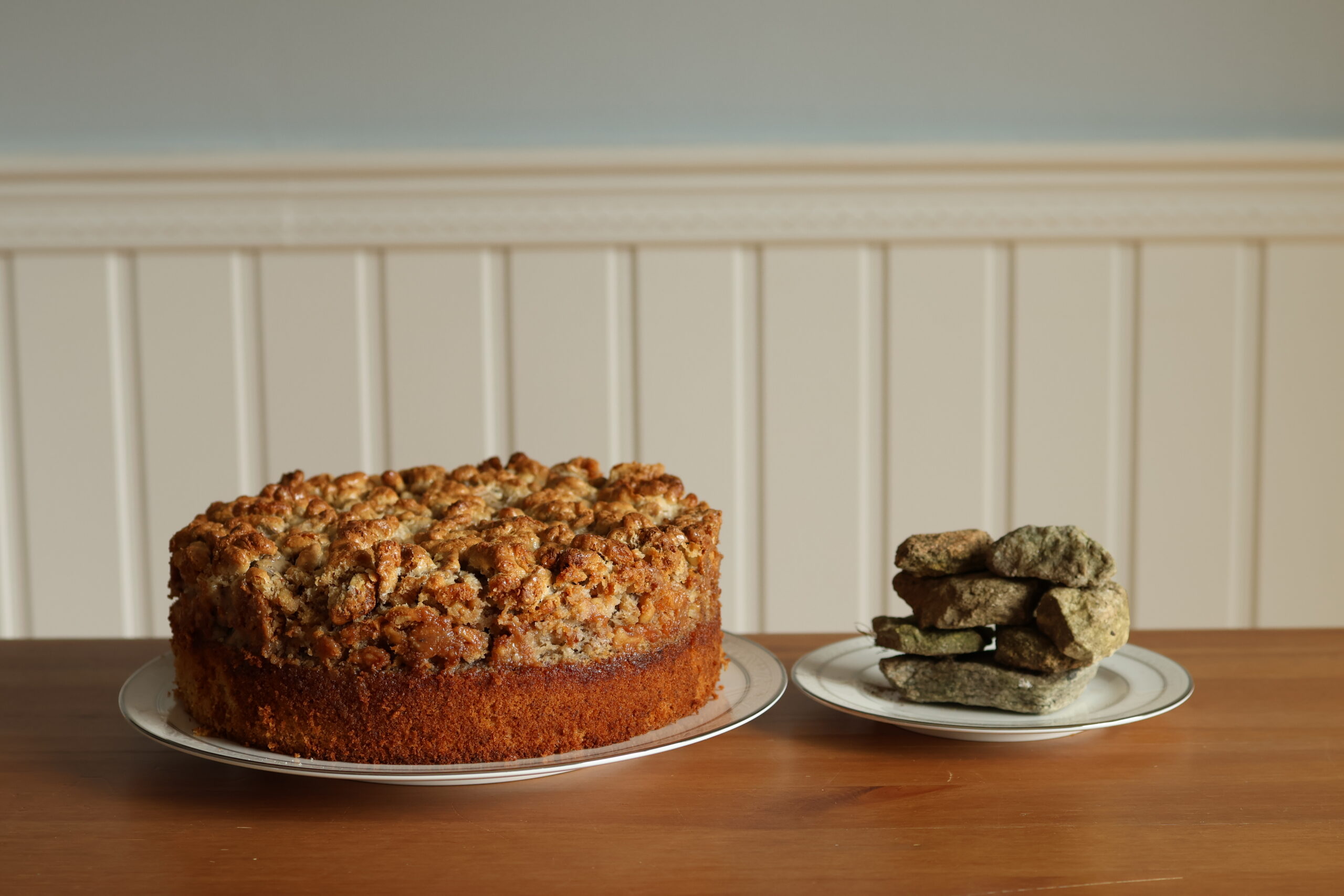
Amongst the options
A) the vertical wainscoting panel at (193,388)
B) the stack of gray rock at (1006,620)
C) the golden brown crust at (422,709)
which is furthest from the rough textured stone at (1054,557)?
the vertical wainscoting panel at (193,388)

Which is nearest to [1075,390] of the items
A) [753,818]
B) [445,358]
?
[445,358]

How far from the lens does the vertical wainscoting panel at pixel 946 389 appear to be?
1.69 meters

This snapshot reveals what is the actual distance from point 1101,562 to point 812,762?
22 centimetres

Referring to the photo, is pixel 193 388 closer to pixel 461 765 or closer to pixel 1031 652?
pixel 461 765

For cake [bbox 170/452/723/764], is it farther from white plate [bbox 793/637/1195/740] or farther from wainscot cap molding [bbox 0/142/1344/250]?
wainscot cap molding [bbox 0/142/1344/250]

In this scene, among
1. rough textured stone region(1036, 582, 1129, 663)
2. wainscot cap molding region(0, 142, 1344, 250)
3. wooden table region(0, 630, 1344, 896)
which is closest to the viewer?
wooden table region(0, 630, 1344, 896)

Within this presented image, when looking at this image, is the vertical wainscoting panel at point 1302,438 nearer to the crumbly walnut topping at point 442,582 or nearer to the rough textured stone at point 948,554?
the rough textured stone at point 948,554

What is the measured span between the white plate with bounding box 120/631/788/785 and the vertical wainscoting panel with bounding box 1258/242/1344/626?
1.24 meters

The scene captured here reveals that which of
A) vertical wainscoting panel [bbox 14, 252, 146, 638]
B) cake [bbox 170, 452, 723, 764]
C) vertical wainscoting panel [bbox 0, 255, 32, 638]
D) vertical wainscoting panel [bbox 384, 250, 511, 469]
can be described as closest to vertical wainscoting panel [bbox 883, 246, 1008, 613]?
vertical wainscoting panel [bbox 384, 250, 511, 469]

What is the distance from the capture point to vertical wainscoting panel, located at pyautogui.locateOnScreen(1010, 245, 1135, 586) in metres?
1.69

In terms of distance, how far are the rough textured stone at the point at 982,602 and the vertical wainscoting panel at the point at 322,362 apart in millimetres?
1147

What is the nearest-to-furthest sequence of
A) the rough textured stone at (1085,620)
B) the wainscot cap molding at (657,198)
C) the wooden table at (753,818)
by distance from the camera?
the wooden table at (753,818) < the rough textured stone at (1085,620) < the wainscot cap molding at (657,198)

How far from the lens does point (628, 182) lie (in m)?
1.67

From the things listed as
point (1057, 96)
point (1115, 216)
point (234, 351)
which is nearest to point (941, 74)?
point (1057, 96)
